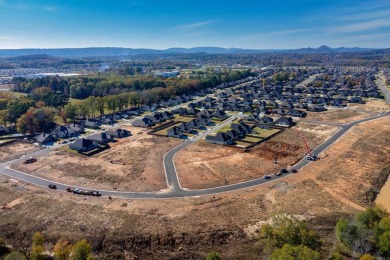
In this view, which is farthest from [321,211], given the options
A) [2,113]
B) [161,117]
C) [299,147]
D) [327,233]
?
[2,113]

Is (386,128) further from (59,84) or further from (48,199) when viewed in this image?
(59,84)

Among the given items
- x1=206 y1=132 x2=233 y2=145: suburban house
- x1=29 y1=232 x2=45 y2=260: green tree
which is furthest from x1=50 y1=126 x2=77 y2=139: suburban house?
x1=29 y1=232 x2=45 y2=260: green tree

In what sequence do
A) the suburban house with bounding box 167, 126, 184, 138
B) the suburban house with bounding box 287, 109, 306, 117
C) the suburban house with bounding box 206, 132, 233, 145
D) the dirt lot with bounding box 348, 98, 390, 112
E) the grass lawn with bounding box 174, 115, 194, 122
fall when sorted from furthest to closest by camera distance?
the dirt lot with bounding box 348, 98, 390, 112 < the suburban house with bounding box 287, 109, 306, 117 < the grass lawn with bounding box 174, 115, 194, 122 < the suburban house with bounding box 167, 126, 184, 138 < the suburban house with bounding box 206, 132, 233, 145

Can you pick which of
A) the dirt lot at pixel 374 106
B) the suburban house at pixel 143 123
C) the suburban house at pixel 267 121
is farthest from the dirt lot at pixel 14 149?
the dirt lot at pixel 374 106

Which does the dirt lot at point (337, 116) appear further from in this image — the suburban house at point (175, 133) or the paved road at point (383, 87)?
the suburban house at point (175, 133)

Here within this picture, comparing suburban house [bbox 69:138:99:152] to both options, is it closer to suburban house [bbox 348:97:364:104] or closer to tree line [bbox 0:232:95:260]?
tree line [bbox 0:232:95:260]

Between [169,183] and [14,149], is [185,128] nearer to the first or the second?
[169,183]

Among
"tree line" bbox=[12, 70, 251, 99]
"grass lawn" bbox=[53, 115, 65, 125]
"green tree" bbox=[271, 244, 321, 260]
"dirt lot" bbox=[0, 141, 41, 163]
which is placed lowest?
"dirt lot" bbox=[0, 141, 41, 163]
